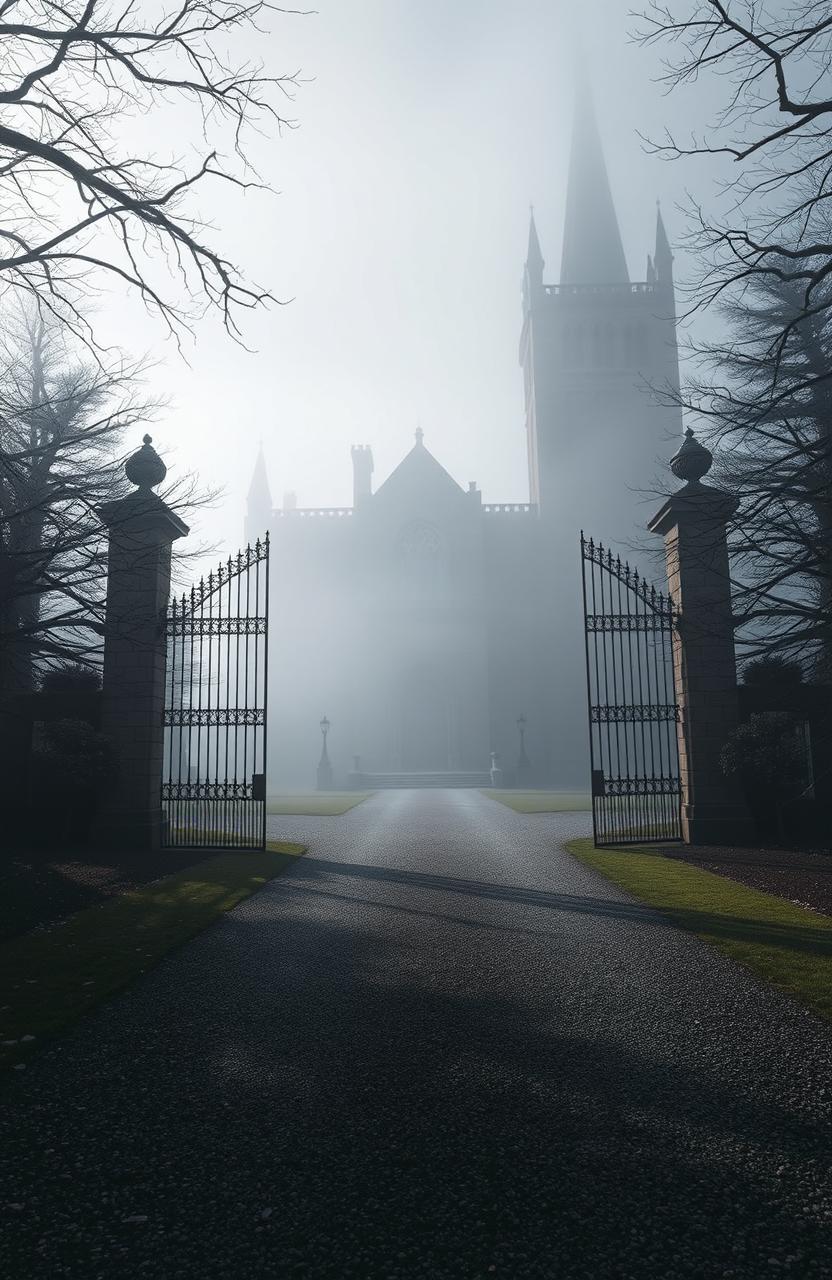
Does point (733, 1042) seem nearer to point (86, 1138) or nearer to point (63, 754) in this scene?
point (86, 1138)

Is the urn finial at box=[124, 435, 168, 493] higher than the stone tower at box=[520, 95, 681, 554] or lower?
lower

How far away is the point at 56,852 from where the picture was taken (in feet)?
37.6

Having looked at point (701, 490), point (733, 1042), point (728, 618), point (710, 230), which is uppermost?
point (710, 230)

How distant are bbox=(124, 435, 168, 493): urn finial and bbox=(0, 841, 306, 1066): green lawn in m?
6.14

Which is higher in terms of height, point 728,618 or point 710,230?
point 710,230

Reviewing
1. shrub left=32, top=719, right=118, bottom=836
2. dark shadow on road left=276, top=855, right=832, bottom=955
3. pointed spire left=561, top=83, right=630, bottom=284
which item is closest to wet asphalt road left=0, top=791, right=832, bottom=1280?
dark shadow on road left=276, top=855, right=832, bottom=955

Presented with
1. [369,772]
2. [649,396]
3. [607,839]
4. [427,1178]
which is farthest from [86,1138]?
[649,396]

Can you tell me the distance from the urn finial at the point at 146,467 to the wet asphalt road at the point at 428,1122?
8.54 meters

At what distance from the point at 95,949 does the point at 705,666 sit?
366 inches

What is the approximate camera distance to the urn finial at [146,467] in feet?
41.2

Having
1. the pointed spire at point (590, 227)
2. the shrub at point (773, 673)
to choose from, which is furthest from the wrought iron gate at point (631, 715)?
the pointed spire at point (590, 227)

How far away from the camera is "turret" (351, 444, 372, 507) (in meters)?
45.2

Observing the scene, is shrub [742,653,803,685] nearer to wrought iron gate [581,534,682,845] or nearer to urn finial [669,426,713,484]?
wrought iron gate [581,534,682,845]

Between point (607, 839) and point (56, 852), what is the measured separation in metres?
7.81
